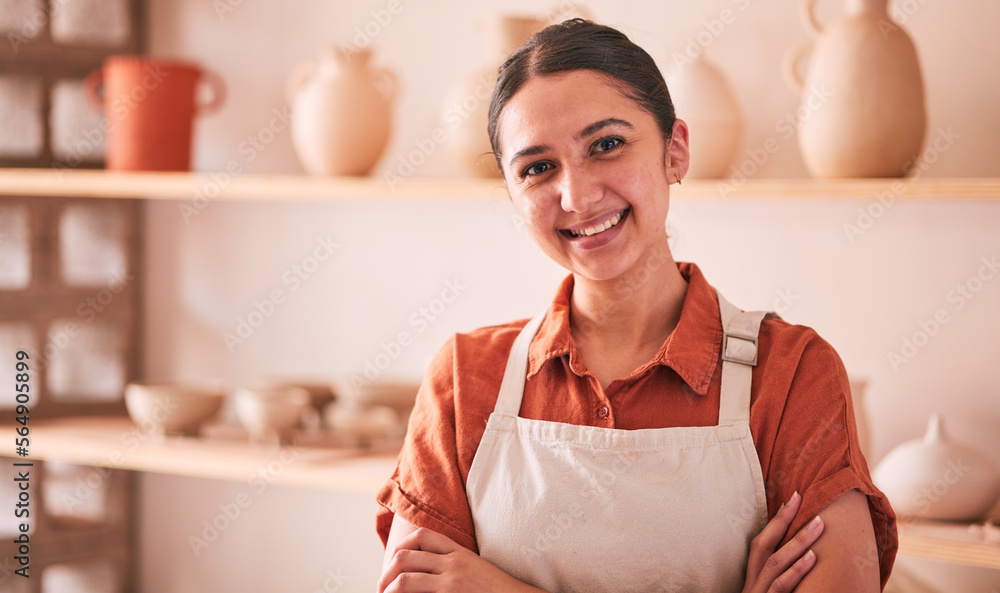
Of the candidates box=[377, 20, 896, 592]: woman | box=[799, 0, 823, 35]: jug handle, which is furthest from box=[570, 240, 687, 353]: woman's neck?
box=[799, 0, 823, 35]: jug handle

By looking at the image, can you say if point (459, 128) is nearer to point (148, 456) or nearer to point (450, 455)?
point (450, 455)

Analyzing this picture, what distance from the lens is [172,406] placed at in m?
2.29

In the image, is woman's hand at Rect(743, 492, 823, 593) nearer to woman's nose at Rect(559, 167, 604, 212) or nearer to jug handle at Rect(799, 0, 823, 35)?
woman's nose at Rect(559, 167, 604, 212)

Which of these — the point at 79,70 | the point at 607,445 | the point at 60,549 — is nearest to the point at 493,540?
the point at 607,445

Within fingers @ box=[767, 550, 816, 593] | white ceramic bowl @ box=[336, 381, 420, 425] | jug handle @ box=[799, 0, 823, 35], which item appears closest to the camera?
fingers @ box=[767, 550, 816, 593]

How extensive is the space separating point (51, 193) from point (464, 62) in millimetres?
1210

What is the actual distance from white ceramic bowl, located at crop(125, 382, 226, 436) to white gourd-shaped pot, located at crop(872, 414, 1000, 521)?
1.64 meters

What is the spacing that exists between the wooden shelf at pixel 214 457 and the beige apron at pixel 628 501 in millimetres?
742

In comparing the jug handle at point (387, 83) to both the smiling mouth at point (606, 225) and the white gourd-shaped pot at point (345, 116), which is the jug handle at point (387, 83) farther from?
the smiling mouth at point (606, 225)

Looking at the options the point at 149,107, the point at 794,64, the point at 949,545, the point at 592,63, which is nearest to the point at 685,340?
the point at 592,63

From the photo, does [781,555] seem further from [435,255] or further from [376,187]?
[435,255]

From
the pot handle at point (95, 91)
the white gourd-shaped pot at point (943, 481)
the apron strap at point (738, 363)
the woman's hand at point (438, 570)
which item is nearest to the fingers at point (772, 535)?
the apron strap at point (738, 363)

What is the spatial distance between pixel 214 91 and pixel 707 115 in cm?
131

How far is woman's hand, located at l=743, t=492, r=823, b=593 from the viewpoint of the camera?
1068 millimetres
